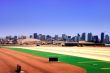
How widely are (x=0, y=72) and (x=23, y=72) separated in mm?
2469

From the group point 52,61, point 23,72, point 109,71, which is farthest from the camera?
point 52,61

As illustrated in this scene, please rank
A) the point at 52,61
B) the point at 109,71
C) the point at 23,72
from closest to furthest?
the point at 23,72, the point at 109,71, the point at 52,61

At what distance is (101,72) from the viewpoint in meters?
27.8

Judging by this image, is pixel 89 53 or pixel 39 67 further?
pixel 89 53

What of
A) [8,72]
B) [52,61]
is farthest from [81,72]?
[52,61]

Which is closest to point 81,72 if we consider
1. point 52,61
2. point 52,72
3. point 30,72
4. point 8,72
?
point 52,72

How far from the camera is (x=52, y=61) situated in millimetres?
42906

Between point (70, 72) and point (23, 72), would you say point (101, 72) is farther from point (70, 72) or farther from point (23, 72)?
point (23, 72)

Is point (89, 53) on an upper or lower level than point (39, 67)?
upper

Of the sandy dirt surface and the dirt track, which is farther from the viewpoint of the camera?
the sandy dirt surface

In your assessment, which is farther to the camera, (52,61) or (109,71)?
(52,61)

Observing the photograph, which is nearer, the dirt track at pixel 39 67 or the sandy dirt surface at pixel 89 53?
the dirt track at pixel 39 67

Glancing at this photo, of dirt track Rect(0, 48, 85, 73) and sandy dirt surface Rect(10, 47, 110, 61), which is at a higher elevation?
sandy dirt surface Rect(10, 47, 110, 61)

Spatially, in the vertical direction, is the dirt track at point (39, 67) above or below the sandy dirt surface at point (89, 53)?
below
